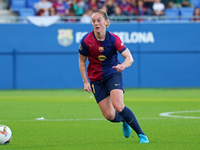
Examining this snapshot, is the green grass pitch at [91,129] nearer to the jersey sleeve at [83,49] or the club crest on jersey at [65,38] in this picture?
the jersey sleeve at [83,49]

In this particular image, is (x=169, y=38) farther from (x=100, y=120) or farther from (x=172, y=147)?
(x=172, y=147)

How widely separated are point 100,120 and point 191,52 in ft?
46.9

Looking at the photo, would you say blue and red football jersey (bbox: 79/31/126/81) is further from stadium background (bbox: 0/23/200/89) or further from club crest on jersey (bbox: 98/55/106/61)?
stadium background (bbox: 0/23/200/89)

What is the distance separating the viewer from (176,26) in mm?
22594

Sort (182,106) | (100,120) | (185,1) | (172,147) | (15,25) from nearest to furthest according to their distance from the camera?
(172,147) → (100,120) → (182,106) → (15,25) → (185,1)

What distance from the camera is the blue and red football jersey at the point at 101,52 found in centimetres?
666

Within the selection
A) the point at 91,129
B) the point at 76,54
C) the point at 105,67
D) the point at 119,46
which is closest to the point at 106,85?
the point at 105,67

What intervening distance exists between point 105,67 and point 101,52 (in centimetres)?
26

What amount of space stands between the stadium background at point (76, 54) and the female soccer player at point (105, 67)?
15.1m

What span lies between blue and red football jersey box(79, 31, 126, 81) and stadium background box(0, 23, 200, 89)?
15.2 m

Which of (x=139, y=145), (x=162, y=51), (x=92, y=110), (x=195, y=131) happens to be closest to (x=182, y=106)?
(x=92, y=110)

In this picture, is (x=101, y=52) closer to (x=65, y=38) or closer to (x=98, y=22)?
(x=98, y=22)

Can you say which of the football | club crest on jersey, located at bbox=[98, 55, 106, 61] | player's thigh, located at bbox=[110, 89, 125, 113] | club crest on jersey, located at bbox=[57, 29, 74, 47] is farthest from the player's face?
club crest on jersey, located at bbox=[57, 29, 74, 47]

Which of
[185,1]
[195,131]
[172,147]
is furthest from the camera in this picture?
[185,1]
